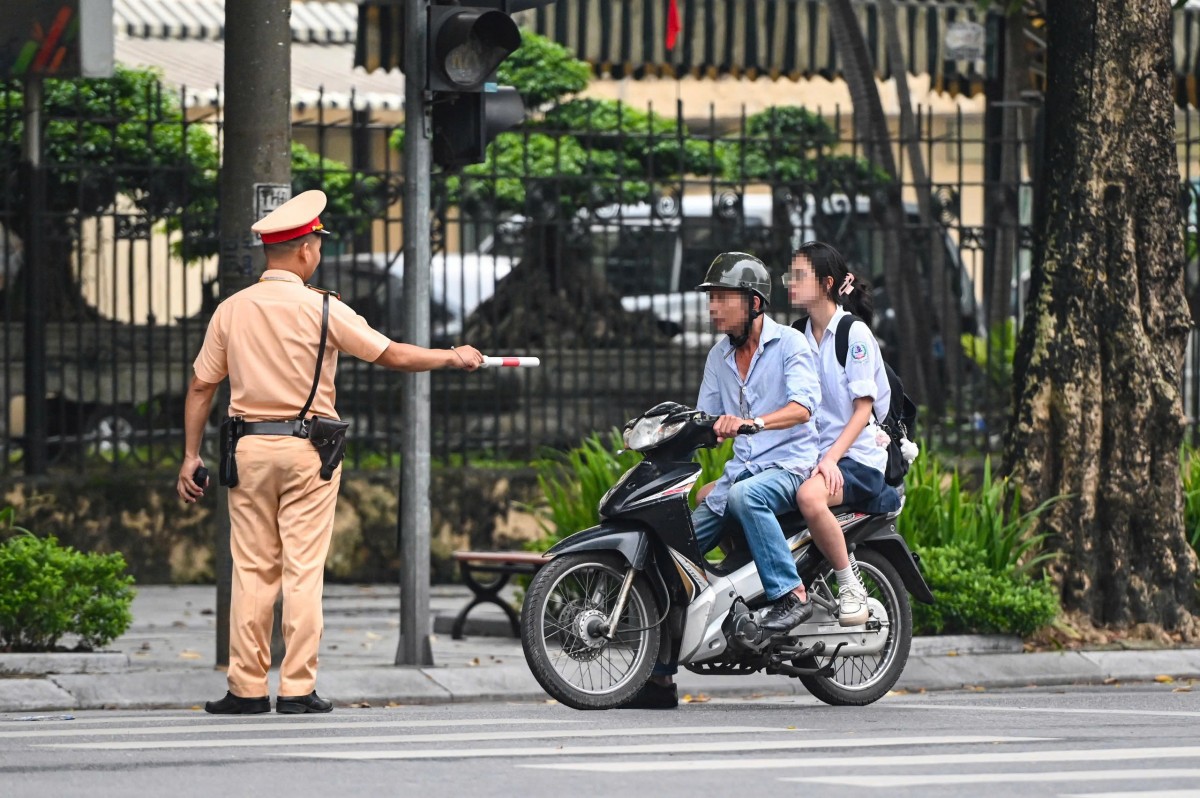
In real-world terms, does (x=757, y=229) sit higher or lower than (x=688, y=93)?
lower

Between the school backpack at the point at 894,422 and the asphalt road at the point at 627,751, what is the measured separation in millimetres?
868

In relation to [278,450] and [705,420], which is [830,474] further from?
[278,450]

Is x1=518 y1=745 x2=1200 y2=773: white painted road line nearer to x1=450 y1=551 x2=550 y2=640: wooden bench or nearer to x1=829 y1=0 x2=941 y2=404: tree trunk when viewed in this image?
x1=450 y1=551 x2=550 y2=640: wooden bench

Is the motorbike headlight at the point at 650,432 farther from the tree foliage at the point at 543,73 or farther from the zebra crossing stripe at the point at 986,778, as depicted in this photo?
the tree foliage at the point at 543,73

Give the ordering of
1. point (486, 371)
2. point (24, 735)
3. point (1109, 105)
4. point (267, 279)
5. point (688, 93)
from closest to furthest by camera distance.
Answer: point (24, 735) → point (267, 279) → point (1109, 105) → point (486, 371) → point (688, 93)

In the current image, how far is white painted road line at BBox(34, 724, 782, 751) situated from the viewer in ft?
23.3

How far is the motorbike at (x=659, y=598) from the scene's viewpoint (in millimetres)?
8023

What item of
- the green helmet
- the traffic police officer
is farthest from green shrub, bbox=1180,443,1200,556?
the traffic police officer

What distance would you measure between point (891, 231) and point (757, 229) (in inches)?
32.6

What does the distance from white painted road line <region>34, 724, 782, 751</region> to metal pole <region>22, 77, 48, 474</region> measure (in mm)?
5923

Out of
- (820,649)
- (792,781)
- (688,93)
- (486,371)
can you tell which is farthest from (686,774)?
(688,93)

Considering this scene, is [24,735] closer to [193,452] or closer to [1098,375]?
[193,452]

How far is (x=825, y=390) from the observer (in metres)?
8.48

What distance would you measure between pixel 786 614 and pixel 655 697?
1.83 ft
